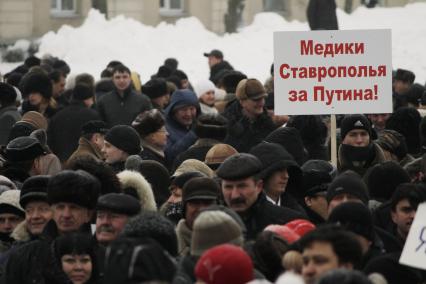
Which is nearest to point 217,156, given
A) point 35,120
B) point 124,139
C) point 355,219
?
point 124,139

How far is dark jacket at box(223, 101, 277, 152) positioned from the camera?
15242mm

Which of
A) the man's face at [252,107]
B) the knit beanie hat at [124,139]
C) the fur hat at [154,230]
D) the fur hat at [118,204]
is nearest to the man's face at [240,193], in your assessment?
the fur hat at [118,204]

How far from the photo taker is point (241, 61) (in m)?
35.8

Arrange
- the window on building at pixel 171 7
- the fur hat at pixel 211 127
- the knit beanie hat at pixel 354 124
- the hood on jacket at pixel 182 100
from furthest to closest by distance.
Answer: the window on building at pixel 171 7 → the hood on jacket at pixel 182 100 → the fur hat at pixel 211 127 → the knit beanie hat at pixel 354 124

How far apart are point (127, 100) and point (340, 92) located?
15.8 feet

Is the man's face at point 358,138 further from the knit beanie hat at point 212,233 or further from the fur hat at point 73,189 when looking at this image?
the knit beanie hat at point 212,233

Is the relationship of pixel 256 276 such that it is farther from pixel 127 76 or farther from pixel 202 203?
pixel 127 76

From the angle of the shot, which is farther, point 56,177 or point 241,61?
point 241,61

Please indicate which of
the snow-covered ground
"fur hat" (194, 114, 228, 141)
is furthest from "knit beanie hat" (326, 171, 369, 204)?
the snow-covered ground

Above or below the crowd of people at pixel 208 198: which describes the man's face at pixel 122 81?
above

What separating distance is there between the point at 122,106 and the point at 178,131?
9.69 feet

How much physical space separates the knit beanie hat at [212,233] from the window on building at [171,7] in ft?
101

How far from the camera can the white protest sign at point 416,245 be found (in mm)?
9703

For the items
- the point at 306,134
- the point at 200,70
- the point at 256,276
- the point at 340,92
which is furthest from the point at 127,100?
the point at 200,70
